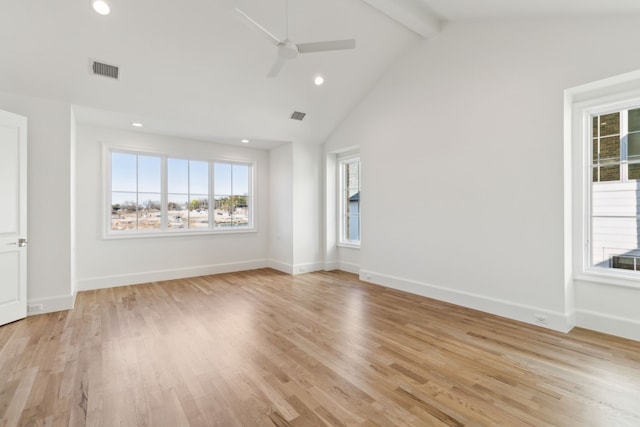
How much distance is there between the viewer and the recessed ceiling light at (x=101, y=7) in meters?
2.95

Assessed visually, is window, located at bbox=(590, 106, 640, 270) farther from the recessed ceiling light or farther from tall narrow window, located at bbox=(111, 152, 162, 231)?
tall narrow window, located at bbox=(111, 152, 162, 231)

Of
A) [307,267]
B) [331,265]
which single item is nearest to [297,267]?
[307,267]

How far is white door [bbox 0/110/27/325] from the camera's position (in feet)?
11.1

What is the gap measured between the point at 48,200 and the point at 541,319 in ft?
20.0

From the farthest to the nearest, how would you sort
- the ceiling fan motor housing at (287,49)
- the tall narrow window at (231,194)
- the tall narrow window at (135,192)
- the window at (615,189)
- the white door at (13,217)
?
1. the tall narrow window at (231,194)
2. the tall narrow window at (135,192)
3. the white door at (13,217)
4. the window at (615,189)
5. the ceiling fan motor housing at (287,49)

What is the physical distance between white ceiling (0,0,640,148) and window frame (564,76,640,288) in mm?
862

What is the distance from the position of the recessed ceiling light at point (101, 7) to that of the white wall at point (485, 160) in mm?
3830

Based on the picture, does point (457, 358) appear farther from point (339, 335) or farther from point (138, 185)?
point (138, 185)

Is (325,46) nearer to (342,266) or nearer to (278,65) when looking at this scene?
(278,65)

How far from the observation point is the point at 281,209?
254 inches

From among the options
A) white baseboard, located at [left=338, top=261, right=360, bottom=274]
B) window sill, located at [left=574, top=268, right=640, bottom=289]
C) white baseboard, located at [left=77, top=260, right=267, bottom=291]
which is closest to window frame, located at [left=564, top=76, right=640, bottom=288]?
window sill, located at [left=574, top=268, right=640, bottom=289]

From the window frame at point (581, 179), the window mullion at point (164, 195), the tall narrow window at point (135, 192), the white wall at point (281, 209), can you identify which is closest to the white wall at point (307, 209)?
the white wall at point (281, 209)

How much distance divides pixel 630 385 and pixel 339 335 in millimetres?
2276

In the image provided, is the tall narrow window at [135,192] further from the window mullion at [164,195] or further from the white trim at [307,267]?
the white trim at [307,267]
